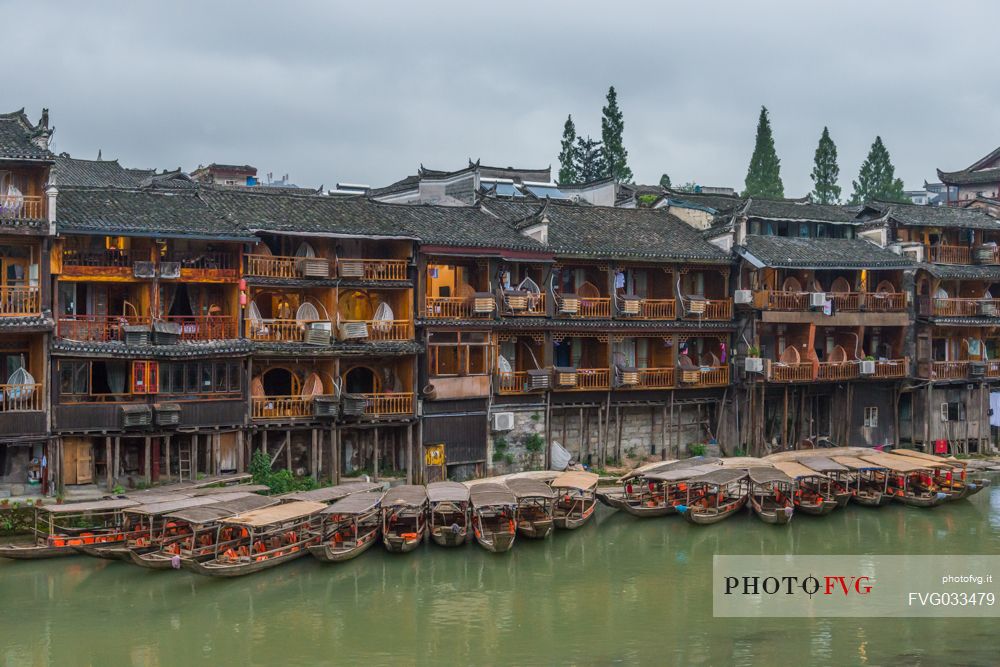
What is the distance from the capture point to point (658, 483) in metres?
38.8

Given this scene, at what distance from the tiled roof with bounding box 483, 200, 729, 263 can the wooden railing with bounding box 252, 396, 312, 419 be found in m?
11.1

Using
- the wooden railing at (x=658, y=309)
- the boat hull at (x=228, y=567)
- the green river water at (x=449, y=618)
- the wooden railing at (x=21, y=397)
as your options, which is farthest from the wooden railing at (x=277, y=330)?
the wooden railing at (x=658, y=309)

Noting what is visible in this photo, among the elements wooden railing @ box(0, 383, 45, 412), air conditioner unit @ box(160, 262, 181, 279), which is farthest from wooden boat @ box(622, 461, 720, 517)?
wooden railing @ box(0, 383, 45, 412)

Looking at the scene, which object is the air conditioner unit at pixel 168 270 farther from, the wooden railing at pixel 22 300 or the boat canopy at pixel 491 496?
the boat canopy at pixel 491 496

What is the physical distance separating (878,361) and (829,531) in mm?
14294

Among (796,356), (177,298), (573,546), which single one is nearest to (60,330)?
(177,298)

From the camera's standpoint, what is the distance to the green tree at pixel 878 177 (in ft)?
279

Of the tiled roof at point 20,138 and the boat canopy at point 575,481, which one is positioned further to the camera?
the boat canopy at point 575,481

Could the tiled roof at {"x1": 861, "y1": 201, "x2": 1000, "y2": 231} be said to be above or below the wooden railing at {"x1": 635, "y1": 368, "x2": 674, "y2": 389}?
above

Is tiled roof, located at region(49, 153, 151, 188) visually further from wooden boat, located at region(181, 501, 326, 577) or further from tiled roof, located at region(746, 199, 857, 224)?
tiled roof, located at region(746, 199, 857, 224)

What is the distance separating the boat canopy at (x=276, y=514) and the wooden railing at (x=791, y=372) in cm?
2118

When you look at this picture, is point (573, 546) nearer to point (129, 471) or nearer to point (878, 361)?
point (129, 471)


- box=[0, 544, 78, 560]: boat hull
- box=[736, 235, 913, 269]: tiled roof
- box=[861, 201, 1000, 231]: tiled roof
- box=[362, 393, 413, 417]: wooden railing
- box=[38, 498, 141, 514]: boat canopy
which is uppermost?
box=[861, 201, 1000, 231]: tiled roof

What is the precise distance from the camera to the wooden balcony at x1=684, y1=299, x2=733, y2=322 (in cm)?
4538
